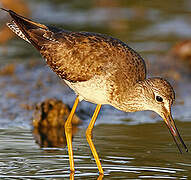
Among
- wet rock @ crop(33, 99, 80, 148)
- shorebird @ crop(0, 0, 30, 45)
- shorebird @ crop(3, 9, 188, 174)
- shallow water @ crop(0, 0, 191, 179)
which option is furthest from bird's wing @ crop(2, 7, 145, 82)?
shorebird @ crop(0, 0, 30, 45)

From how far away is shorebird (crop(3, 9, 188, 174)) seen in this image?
28.9 ft

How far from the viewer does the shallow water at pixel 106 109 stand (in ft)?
28.3

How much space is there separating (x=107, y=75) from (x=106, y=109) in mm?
3576

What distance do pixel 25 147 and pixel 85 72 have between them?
65.6 inches

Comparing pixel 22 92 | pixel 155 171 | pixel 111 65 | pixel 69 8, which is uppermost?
pixel 69 8

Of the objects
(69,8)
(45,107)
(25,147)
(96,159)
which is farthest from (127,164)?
(69,8)

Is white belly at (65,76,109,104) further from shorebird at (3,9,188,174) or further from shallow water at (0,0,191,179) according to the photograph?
shallow water at (0,0,191,179)

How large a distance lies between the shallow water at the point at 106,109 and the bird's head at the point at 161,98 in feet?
1.94

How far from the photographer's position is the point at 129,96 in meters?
9.00

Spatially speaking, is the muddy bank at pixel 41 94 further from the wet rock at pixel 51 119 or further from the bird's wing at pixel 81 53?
the bird's wing at pixel 81 53

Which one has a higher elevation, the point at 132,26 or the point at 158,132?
the point at 132,26

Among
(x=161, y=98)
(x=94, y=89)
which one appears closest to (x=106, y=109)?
(x=94, y=89)

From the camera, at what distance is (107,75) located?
8938 mm

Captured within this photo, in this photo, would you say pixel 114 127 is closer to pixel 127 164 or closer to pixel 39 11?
pixel 127 164
